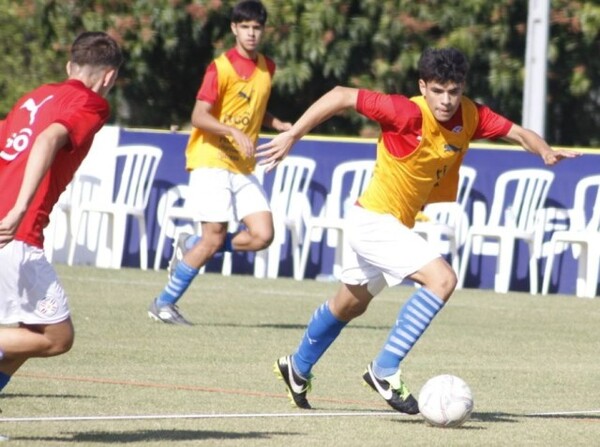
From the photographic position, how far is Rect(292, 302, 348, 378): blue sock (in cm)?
889

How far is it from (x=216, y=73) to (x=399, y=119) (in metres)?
4.46

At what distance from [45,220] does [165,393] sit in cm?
210

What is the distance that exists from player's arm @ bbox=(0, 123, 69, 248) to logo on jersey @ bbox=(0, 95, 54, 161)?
27cm

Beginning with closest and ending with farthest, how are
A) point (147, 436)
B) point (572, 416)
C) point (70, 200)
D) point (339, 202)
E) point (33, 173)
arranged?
point (33, 173) < point (147, 436) < point (572, 416) < point (339, 202) < point (70, 200)

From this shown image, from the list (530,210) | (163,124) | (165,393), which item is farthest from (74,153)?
(163,124)

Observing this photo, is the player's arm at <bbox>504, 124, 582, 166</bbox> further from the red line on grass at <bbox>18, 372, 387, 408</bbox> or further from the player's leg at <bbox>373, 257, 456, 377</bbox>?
the red line on grass at <bbox>18, 372, 387, 408</bbox>

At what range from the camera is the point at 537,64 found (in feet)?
62.8

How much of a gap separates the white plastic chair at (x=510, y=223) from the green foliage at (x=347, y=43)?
4.09 meters

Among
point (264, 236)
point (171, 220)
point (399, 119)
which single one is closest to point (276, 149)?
point (399, 119)

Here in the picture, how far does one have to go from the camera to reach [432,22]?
21172 millimetres

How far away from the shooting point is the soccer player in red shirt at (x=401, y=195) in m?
8.49

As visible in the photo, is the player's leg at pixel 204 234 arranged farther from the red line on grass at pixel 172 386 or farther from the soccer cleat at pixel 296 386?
the soccer cleat at pixel 296 386

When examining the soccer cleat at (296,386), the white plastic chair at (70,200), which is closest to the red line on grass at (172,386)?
the soccer cleat at (296,386)

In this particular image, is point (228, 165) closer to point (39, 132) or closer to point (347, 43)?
point (39, 132)
